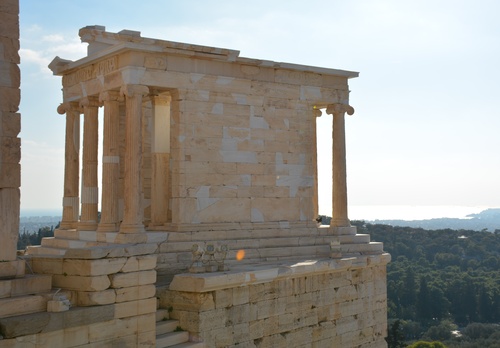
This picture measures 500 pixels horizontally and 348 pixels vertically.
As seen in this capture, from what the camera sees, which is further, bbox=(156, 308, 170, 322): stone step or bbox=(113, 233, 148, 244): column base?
bbox=(113, 233, 148, 244): column base

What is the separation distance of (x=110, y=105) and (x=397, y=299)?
5273 cm

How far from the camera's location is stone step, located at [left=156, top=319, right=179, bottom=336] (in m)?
14.3

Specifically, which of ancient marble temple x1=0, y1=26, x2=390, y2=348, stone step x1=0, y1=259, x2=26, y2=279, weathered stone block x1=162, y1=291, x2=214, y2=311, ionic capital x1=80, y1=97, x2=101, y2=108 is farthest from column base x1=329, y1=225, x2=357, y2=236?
stone step x1=0, y1=259, x2=26, y2=279

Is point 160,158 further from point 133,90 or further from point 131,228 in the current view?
point 131,228

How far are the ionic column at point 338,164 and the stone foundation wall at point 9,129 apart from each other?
11.5m

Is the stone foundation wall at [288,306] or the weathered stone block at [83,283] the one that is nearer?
the weathered stone block at [83,283]

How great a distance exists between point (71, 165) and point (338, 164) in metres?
8.29

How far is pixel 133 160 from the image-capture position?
17703mm

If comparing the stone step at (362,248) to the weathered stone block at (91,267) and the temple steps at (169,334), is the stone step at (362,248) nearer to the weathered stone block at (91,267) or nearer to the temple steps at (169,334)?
the temple steps at (169,334)

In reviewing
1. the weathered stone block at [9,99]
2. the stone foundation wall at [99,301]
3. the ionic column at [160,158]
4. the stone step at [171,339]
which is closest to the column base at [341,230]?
the ionic column at [160,158]

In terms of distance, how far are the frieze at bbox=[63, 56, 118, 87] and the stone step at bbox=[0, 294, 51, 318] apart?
328 inches

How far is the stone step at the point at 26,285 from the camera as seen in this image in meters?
11.3

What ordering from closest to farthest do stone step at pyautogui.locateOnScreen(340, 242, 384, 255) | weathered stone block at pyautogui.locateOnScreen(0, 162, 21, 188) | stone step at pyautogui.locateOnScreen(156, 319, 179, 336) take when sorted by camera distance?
1. weathered stone block at pyautogui.locateOnScreen(0, 162, 21, 188)
2. stone step at pyautogui.locateOnScreen(156, 319, 179, 336)
3. stone step at pyautogui.locateOnScreen(340, 242, 384, 255)

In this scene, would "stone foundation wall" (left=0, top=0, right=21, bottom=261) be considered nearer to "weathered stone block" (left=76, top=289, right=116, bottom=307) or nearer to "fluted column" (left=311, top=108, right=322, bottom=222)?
"weathered stone block" (left=76, top=289, right=116, bottom=307)
